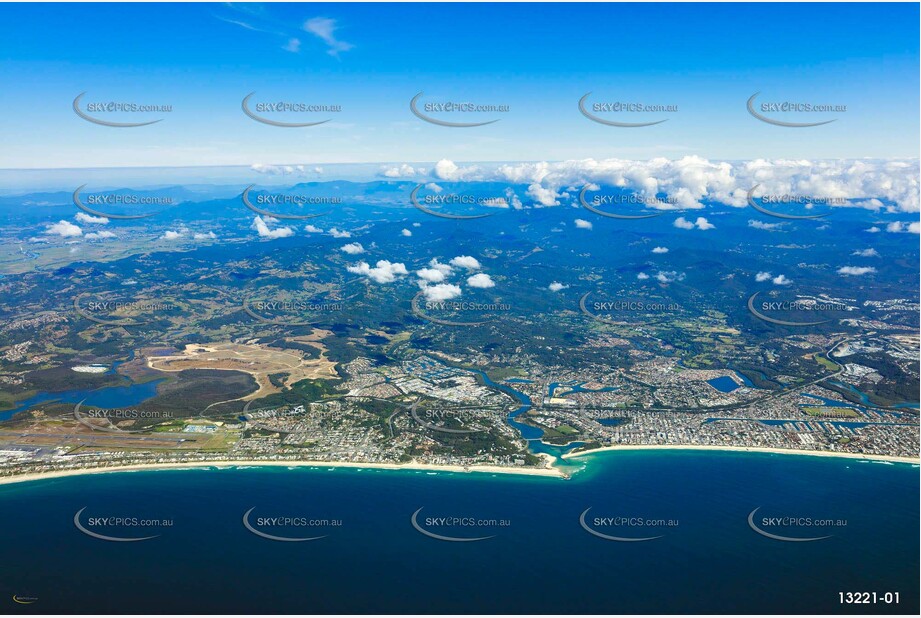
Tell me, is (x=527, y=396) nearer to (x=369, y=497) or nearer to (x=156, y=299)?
Answer: (x=369, y=497)

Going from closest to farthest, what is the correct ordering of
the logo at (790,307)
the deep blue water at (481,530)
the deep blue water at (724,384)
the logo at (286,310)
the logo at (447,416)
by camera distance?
the deep blue water at (481,530), the logo at (447,416), the deep blue water at (724,384), the logo at (286,310), the logo at (790,307)

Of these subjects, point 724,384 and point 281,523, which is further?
point 724,384

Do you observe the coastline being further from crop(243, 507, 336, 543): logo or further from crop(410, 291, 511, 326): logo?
crop(410, 291, 511, 326): logo

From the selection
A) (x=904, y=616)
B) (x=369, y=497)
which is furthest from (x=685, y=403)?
(x=369, y=497)

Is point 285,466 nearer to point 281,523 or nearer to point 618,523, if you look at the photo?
point 281,523

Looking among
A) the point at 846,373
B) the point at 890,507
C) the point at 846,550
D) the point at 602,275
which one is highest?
the point at 602,275

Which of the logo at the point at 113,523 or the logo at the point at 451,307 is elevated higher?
the logo at the point at 451,307

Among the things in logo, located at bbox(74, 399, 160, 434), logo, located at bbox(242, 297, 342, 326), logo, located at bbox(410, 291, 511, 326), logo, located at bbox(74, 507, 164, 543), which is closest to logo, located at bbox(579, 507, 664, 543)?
logo, located at bbox(74, 507, 164, 543)

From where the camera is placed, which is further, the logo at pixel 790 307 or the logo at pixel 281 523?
the logo at pixel 790 307

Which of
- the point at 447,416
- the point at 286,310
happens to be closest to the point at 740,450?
the point at 447,416

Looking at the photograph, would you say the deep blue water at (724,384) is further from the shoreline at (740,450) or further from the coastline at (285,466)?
the coastline at (285,466)

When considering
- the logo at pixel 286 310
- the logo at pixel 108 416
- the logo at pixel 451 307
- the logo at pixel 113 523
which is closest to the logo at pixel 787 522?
the logo at pixel 113 523
